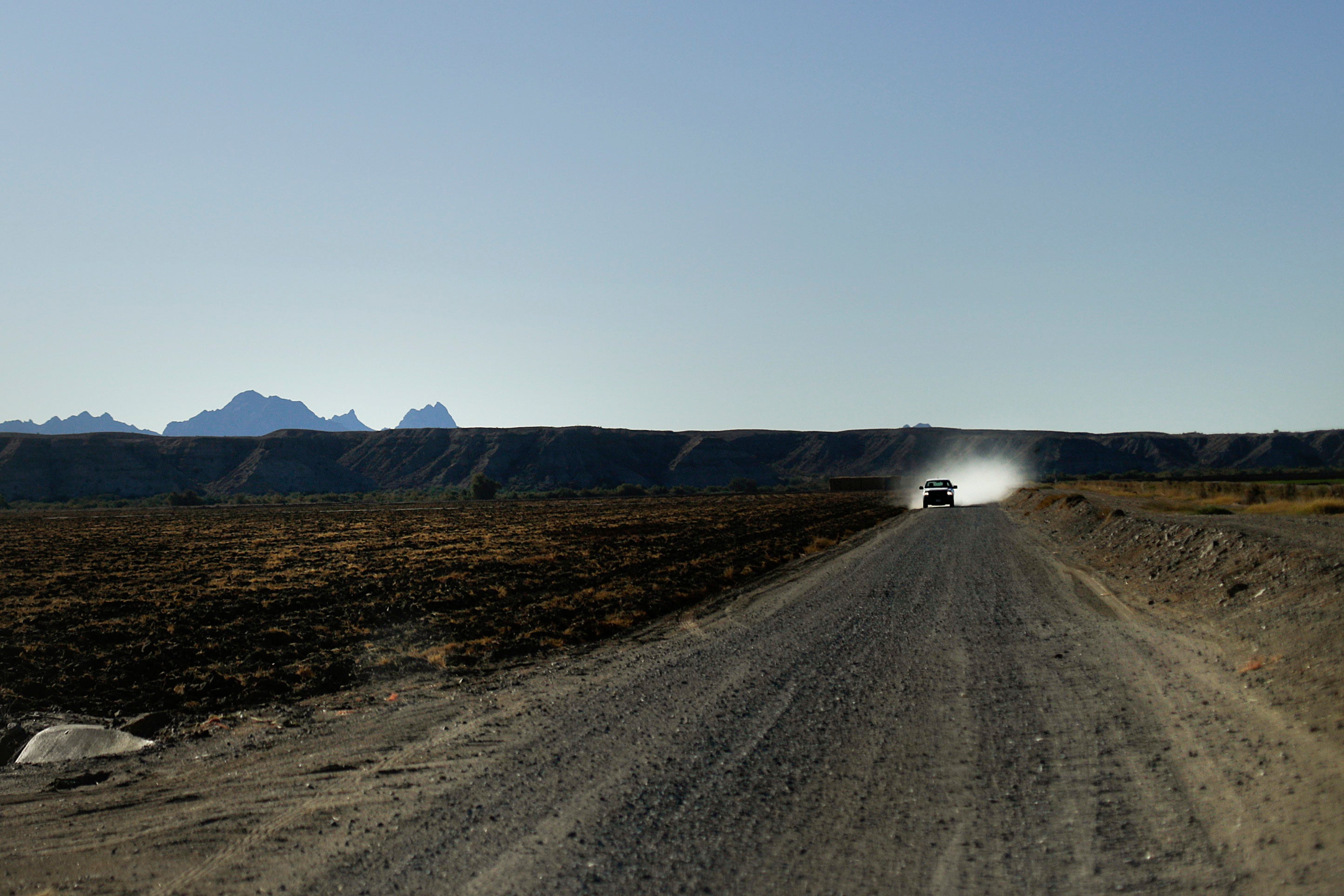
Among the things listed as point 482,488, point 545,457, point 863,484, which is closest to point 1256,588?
point 863,484

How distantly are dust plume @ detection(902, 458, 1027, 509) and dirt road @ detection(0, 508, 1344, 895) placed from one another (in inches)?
2189

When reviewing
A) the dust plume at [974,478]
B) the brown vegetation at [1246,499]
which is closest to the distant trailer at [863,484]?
the dust plume at [974,478]

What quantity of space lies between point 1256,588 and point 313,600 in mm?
17614

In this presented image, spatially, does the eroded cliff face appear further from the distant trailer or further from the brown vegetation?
the brown vegetation

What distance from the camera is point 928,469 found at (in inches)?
7249

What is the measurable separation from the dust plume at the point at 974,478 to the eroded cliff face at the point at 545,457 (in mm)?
2818

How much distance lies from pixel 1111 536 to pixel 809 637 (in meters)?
18.4

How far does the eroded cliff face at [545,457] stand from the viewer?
139 meters

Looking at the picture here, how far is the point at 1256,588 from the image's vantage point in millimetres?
14195

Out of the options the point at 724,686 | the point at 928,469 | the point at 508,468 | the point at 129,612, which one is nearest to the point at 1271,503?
the point at 724,686

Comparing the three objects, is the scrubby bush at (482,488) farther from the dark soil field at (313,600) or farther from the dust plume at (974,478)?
the dark soil field at (313,600)

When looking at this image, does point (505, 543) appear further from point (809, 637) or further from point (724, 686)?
point (724, 686)

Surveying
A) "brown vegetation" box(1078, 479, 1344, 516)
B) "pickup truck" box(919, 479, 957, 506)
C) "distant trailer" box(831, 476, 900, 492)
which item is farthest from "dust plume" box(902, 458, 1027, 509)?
"brown vegetation" box(1078, 479, 1344, 516)

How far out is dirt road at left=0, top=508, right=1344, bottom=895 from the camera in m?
5.20
